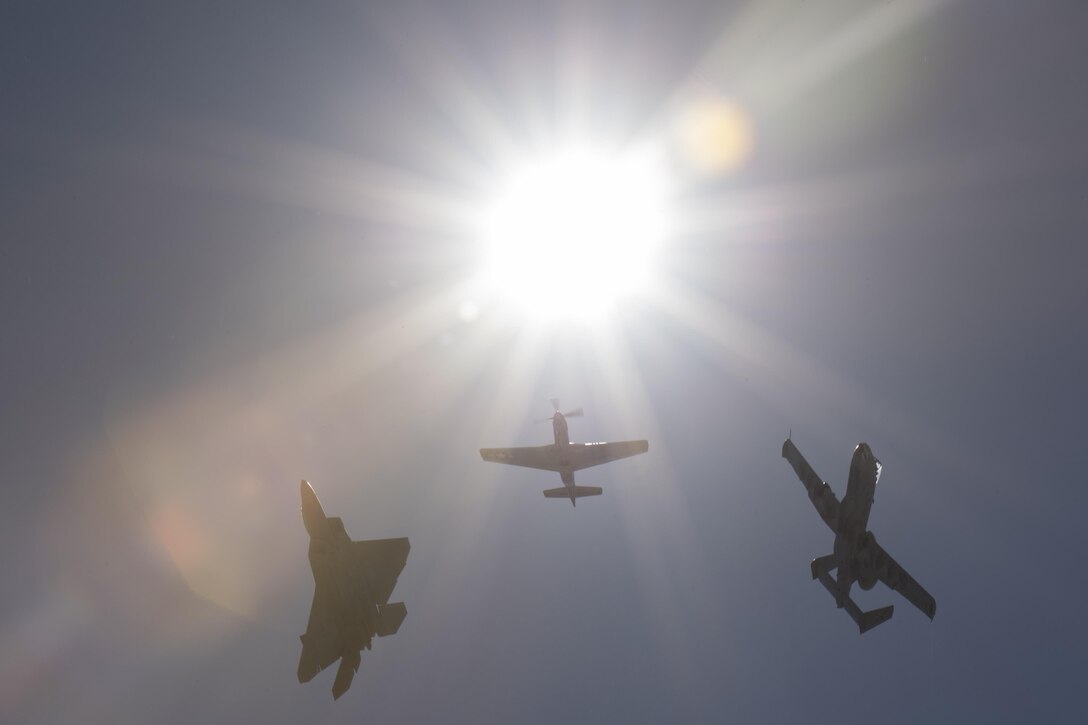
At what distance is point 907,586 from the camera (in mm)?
44469

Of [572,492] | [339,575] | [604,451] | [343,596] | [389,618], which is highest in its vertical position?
[339,575]

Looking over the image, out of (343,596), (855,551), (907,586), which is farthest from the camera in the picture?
(907,586)

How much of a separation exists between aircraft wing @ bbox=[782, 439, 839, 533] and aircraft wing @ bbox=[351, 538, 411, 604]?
109ft

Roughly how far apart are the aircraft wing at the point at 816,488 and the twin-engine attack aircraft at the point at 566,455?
21.1m

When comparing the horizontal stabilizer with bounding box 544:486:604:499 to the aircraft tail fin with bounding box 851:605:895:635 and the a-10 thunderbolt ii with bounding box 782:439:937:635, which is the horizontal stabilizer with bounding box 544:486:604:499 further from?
the aircraft tail fin with bounding box 851:605:895:635

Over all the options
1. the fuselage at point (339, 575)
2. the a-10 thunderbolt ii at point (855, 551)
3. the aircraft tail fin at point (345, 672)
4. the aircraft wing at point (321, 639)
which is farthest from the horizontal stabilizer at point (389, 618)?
the a-10 thunderbolt ii at point (855, 551)

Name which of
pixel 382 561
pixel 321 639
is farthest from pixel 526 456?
pixel 321 639

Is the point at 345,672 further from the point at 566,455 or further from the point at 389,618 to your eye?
the point at 566,455

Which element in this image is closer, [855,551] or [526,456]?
[855,551]

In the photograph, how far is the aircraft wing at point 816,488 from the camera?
139 feet

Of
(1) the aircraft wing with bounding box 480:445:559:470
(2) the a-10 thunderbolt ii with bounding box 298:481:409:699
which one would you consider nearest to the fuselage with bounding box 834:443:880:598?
(1) the aircraft wing with bounding box 480:445:559:470

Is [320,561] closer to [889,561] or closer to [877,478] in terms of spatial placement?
[877,478]

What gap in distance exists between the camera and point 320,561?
123 feet

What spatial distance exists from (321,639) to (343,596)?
4195mm
